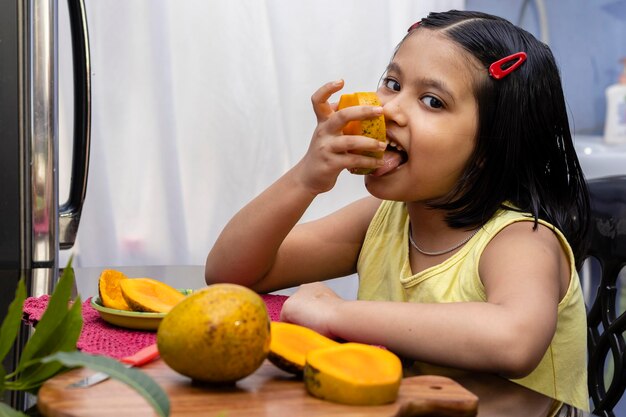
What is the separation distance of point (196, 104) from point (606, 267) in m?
1.22

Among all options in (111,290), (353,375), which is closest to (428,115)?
(111,290)

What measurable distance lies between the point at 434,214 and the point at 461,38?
246 millimetres

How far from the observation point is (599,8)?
335 cm

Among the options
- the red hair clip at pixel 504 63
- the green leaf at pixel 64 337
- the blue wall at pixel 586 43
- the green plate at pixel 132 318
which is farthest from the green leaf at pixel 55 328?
the blue wall at pixel 586 43

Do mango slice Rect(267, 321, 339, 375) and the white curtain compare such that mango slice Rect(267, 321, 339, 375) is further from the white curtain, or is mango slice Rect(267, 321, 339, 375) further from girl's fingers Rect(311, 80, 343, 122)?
the white curtain

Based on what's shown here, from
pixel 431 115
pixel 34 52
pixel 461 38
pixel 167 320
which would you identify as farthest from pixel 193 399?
pixel 34 52

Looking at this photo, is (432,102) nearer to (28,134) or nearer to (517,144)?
(517,144)

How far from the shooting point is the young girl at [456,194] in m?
1.08

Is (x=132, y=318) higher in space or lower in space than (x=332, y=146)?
lower

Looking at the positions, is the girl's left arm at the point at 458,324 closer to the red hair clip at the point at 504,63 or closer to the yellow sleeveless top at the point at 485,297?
the yellow sleeveless top at the point at 485,297

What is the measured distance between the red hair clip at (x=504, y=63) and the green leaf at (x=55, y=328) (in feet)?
2.48

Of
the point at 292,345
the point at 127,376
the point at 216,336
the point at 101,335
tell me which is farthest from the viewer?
the point at 101,335

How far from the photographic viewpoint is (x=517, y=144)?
1198 mm

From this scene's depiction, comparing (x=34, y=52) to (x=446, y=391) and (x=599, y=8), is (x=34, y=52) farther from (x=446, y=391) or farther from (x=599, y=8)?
(x=599, y=8)
